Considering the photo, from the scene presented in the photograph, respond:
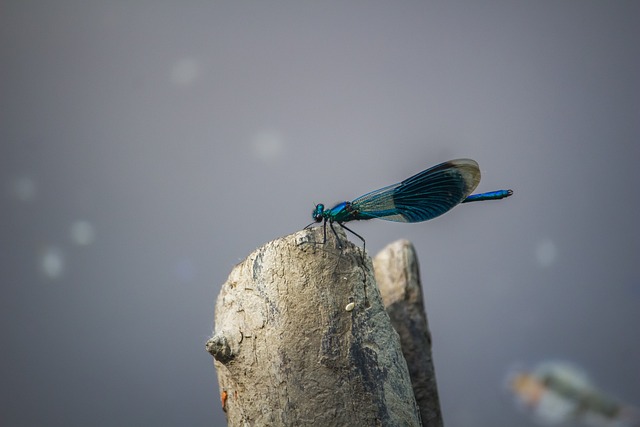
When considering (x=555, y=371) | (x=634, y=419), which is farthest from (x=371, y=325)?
(x=634, y=419)

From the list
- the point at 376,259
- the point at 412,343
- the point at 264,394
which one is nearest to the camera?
the point at 264,394

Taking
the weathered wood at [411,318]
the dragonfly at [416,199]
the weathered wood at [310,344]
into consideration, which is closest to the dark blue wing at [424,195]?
the dragonfly at [416,199]

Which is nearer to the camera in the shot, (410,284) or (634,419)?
(410,284)

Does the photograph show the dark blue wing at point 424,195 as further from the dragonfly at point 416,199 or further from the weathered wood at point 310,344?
the weathered wood at point 310,344

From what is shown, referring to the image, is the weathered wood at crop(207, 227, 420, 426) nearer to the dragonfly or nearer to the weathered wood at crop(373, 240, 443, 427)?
the dragonfly

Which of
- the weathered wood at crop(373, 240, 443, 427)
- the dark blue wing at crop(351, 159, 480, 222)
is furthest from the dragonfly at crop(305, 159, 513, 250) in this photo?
the weathered wood at crop(373, 240, 443, 427)

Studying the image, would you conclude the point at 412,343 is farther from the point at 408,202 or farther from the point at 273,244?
the point at 273,244
